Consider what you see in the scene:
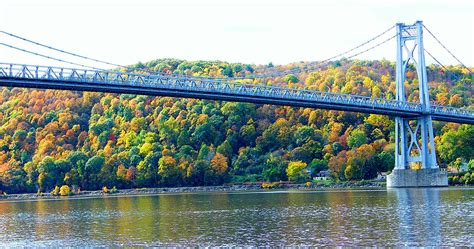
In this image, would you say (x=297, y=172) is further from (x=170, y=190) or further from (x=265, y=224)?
(x=265, y=224)

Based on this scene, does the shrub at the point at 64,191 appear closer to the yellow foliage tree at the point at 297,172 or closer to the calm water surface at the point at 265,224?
the yellow foliage tree at the point at 297,172

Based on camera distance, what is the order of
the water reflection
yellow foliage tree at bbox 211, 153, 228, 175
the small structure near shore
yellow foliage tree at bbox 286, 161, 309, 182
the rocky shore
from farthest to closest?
yellow foliage tree at bbox 211, 153, 228, 175
yellow foliage tree at bbox 286, 161, 309, 182
the small structure near shore
the rocky shore
the water reflection

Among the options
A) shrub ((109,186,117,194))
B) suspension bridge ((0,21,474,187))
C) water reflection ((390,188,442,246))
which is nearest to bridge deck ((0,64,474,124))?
suspension bridge ((0,21,474,187))

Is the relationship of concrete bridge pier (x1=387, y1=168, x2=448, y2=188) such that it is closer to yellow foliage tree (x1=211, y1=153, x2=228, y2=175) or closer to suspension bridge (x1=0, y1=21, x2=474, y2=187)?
suspension bridge (x1=0, y1=21, x2=474, y2=187)

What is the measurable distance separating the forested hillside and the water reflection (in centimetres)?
3113

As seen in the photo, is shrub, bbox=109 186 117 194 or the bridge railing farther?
shrub, bbox=109 186 117 194

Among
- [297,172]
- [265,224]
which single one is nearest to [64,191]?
[297,172]

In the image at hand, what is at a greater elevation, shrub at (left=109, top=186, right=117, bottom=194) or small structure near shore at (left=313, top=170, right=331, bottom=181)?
small structure near shore at (left=313, top=170, right=331, bottom=181)

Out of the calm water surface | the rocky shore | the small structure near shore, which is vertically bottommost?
the calm water surface

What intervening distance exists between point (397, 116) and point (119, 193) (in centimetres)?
3337

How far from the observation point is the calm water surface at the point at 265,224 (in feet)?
105

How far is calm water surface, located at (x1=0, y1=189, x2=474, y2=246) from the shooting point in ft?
105

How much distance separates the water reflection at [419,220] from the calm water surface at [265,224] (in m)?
0.03

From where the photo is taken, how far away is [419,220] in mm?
37531
